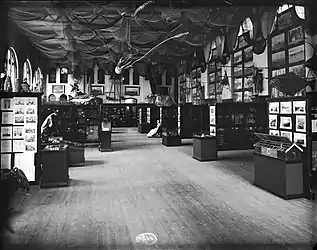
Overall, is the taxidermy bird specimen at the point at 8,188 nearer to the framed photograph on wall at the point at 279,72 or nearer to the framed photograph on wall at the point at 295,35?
the framed photograph on wall at the point at 295,35

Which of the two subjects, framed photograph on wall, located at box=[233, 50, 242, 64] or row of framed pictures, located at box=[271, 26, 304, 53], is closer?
row of framed pictures, located at box=[271, 26, 304, 53]

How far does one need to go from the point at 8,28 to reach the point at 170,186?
4.04 m

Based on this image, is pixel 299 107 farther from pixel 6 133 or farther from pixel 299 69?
pixel 6 133

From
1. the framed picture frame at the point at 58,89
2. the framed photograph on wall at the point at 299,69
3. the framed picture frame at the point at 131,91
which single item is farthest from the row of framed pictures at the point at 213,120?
the framed picture frame at the point at 58,89

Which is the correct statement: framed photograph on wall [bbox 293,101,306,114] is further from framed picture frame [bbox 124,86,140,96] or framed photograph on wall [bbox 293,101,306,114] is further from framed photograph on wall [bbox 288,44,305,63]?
framed picture frame [bbox 124,86,140,96]

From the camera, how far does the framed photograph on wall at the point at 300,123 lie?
199 inches

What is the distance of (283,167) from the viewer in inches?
179

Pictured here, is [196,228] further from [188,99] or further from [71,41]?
[188,99]

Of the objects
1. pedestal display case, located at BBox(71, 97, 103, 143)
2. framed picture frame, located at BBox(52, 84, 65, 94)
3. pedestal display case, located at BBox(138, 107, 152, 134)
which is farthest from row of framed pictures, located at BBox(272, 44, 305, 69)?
framed picture frame, located at BBox(52, 84, 65, 94)

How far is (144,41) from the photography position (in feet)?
32.8

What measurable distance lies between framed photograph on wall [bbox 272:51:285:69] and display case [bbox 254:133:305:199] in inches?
211

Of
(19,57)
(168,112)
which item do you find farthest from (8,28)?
(168,112)

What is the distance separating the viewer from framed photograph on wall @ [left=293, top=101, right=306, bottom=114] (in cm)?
504

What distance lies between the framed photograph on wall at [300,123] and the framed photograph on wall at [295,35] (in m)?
4.13
